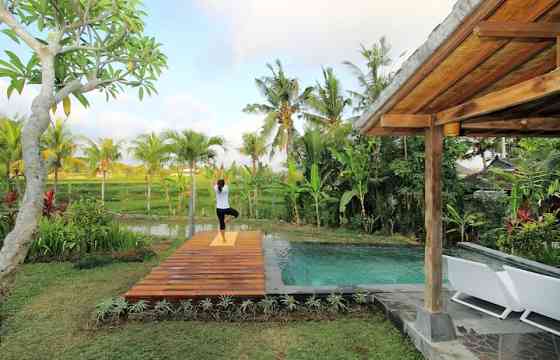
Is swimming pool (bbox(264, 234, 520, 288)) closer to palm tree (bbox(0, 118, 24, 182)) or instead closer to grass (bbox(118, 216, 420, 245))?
grass (bbox(118, 216, 420, 245))

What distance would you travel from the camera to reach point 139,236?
771 cm

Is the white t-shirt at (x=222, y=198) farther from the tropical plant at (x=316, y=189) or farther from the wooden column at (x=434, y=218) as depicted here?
the tropical plant at (x=316, y=189)

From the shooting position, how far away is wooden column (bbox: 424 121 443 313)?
3010mm

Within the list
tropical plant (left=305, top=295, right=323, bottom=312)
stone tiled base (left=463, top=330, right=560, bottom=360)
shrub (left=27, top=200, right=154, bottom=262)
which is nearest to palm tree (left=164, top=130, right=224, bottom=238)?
shrub (left=27, top=200, right=154, bottom=262)

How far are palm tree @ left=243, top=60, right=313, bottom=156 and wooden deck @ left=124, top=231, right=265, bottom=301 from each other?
38.1ft

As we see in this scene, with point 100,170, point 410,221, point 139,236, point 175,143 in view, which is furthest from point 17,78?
point 100,170

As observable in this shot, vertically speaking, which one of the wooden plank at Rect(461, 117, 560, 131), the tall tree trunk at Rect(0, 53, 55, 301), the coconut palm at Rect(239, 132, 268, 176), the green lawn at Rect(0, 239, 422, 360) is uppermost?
the coconut palm at Rect(239, 132, 268, 176)

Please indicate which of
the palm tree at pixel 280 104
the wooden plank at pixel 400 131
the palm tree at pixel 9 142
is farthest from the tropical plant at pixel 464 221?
the palm tree at pixel 9 142

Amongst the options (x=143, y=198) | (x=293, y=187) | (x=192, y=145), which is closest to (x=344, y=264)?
(x=293, y=187)

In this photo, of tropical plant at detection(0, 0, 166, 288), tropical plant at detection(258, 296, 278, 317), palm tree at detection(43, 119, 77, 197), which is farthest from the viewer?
palm tree at detection(43, 119, 77, 197)

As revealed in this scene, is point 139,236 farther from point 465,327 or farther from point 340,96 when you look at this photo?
point 340,96

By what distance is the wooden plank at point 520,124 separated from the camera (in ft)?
10.9

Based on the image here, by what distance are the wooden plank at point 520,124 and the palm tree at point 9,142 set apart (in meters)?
11.5

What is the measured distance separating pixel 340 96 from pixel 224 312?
1437 cm
